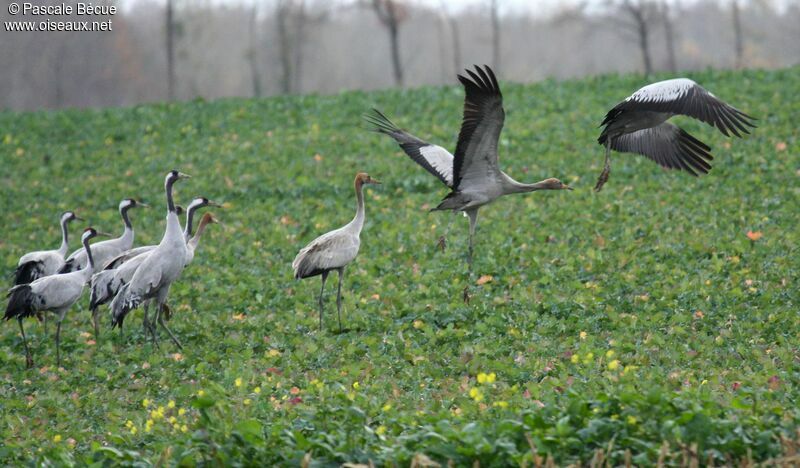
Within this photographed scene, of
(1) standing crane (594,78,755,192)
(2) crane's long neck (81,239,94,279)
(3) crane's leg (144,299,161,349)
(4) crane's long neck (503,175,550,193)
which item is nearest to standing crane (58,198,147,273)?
(2) crane's long neck (81,239,94,279)

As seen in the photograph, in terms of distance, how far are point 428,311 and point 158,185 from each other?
8.52m

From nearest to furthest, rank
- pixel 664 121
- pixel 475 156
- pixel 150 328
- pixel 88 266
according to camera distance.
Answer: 1. pixel 475 156
2. pixel 150 328
3. pixel 664 121
4. pixel 88 266

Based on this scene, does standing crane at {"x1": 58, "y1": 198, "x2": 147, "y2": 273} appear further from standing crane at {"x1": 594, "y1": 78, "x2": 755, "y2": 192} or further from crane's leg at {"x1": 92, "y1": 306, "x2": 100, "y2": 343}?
standing crane at {"x1": 594, "y1": 78, "x2": 755, "y2": 192}

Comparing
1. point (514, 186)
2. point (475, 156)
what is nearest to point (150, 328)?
point (475, 156)

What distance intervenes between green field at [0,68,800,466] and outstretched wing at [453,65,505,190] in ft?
4.32

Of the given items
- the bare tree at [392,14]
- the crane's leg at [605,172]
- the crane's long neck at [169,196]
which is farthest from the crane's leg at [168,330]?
the bare tree at [392,14]

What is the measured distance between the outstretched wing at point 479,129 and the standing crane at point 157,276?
9.23 ft

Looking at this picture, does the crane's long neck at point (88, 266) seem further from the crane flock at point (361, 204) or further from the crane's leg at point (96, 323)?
the crane's leg at point (96, 323)

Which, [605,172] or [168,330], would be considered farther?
[605,172]

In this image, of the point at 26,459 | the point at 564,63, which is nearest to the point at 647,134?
the point at 26,459

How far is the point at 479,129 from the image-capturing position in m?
8.76

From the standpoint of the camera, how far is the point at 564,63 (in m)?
63.1

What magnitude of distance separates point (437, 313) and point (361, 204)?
1456 mm

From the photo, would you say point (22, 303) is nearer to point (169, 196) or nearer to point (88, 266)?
point (88, 266)
